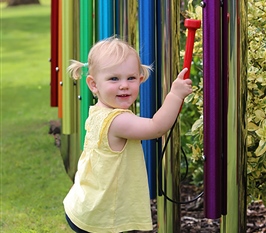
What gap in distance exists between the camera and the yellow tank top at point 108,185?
386 cm

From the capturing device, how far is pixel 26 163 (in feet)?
24.5

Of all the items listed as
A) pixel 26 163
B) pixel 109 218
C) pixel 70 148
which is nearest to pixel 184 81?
pixel 109 218

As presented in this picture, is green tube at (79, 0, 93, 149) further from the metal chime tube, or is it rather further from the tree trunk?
the tree trunk

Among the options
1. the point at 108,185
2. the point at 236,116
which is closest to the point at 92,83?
the point at 108,185

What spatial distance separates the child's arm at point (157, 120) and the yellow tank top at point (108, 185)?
56mm

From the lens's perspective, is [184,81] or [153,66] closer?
[184,81]

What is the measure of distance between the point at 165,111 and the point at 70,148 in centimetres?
293

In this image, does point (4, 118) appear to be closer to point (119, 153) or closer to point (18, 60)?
point (18, 60)

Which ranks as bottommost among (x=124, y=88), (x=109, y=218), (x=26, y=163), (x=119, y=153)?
(x=26, y=163)

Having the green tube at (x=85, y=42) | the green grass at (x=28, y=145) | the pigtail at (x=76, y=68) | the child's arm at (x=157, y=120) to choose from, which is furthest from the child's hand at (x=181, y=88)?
the green grass at (x=28, y=145)

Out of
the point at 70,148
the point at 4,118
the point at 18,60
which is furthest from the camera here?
the point at 18,60

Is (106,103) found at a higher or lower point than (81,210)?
higher

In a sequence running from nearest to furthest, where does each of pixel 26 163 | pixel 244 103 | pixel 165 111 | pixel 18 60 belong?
pixel 165 111
pixel 244 103
pixel 26 163
pixel 18 60

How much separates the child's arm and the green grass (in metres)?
1.91
